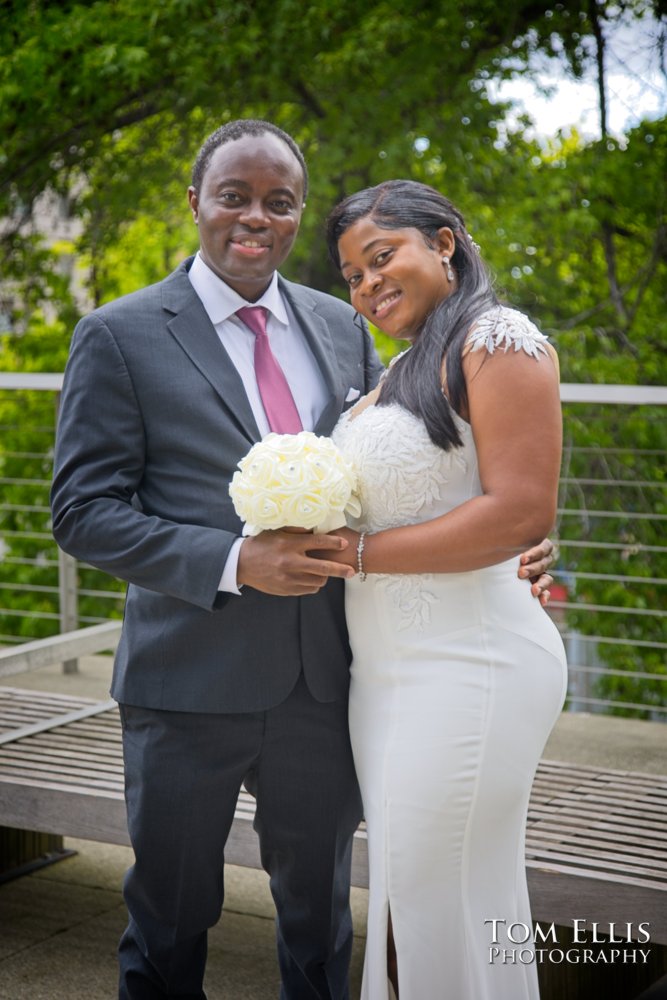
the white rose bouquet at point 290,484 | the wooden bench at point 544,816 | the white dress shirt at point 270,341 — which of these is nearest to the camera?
the white rose bouquet at point 290,484

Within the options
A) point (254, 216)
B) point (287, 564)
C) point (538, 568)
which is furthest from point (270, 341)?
point (538, 568)

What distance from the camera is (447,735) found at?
2.11 m

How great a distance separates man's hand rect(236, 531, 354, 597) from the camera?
79.7 inches

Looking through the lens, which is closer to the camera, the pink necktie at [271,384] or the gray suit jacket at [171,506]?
the gray suit jacket at [171,506]

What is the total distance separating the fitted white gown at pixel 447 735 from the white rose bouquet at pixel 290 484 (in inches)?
6.8

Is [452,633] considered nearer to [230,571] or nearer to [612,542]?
[230,571]

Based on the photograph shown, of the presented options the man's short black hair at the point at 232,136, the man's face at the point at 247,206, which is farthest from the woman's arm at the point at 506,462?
the man's short black hair at the point at 232,136

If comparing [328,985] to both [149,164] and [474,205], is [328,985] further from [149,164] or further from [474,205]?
[149,164]

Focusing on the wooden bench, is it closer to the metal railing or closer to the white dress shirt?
the white dress shirt

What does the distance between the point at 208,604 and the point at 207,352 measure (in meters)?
0.53

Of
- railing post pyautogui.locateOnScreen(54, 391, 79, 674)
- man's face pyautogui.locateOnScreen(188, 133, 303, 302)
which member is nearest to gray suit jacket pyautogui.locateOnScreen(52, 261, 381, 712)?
man's face pyautogui.locateOnScreen(188, 133, 303, 302)

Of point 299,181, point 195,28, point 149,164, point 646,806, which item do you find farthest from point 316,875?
point 149,164

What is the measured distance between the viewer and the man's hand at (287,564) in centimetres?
202

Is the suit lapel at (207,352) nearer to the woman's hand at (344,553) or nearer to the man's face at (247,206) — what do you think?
the man's face at (247,206)
